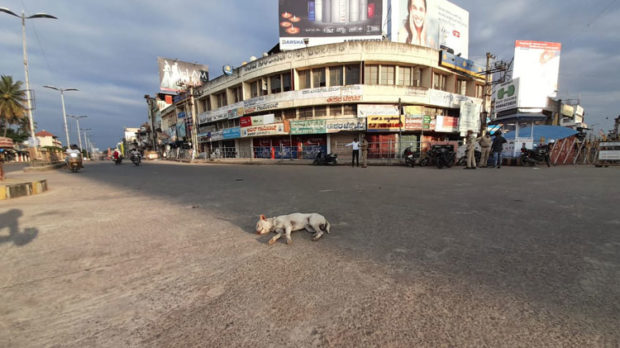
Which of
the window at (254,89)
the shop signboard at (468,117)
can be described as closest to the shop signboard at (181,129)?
the window at (254,89)

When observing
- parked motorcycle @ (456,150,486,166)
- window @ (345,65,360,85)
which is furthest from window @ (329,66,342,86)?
parked motorcycle @ (456,150,486,166)

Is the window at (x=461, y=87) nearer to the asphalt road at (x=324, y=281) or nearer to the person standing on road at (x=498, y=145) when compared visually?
the person standing on road at (x=498, y=145)

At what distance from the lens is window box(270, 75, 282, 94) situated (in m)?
21.2

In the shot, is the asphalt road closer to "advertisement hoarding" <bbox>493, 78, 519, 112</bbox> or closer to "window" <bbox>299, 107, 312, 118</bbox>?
"advertisement hoarding" <bbox>493, 78, 519, 112</bbox>

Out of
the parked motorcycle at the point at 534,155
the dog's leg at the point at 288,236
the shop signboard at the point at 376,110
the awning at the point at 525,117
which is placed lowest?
the dog's leg at the point at 288,236

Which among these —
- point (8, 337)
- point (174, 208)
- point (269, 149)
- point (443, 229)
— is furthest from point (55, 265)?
point (269, 149)

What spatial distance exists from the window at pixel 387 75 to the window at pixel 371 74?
20.0 inches

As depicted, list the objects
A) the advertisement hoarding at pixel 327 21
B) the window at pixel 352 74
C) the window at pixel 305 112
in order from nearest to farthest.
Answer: the window at pixel 352 74, the window at pixel 305 112, the advertisement hoarding at pixel 327 21

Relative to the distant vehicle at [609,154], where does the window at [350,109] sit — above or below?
above

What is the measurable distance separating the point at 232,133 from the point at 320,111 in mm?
9896

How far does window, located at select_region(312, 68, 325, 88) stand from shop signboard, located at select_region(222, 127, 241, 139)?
8.75 meters

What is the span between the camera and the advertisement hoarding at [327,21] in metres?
19.8

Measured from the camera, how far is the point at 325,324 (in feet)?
4.11

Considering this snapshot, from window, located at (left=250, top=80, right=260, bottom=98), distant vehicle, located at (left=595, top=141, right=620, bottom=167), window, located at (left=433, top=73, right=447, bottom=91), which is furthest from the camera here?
window, located at (left=250, top=80, right=260, bottom=98)
